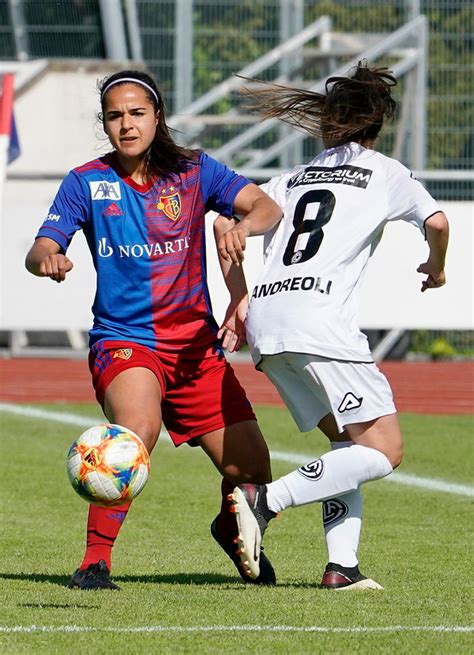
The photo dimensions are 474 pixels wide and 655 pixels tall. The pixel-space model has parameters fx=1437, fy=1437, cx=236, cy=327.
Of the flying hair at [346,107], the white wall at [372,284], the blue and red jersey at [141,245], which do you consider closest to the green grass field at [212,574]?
the blue and red jersey at [141,245]

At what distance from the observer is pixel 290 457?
35.3 ft

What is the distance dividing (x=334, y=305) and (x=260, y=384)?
11.3 metres

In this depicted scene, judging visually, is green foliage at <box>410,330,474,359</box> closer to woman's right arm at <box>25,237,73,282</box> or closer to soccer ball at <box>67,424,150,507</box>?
woman's right arm at <box>25,237,73,282</box>

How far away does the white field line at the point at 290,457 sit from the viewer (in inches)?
366

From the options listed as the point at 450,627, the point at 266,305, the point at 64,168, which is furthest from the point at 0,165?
the point at 450,627

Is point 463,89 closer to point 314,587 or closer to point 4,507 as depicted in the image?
point 4,507

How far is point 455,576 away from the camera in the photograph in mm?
6035

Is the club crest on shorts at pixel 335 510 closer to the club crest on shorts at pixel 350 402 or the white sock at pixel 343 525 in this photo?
the white sock at pixel 343 525

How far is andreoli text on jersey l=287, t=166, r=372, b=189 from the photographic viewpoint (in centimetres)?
569

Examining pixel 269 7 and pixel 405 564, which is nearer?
pixel 405 564

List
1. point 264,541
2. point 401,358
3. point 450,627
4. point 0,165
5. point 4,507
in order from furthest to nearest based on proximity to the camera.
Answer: point 401,358 → point 0,165 → point 4,507 → point 264,541 → point 450,627

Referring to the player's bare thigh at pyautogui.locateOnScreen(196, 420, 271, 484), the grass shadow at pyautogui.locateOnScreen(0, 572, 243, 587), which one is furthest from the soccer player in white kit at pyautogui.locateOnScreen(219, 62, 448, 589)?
the grass shadow at pyautogui.locateOnScreen(0, 572, 243, 587)

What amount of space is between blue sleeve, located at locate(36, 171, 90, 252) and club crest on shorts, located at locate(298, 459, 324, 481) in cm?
129

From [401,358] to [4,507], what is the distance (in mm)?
13453
